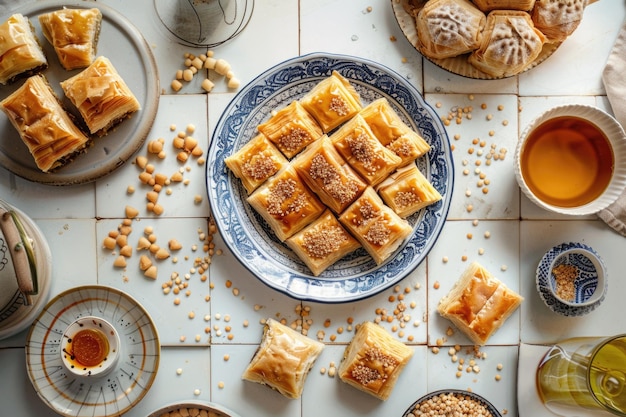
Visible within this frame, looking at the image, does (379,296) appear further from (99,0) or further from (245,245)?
(99,0)

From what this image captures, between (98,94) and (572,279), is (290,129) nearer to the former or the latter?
(98,94)

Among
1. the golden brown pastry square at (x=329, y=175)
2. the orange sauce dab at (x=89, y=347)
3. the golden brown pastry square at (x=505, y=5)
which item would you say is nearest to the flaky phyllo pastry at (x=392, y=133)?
the golden brown pastry square at (x=329, y=175)

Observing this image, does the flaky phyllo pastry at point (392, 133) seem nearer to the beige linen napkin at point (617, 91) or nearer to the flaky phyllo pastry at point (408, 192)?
the flaky phyllo pastry at point (408, 192)

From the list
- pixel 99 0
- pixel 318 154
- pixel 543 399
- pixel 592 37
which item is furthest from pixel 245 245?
pixel 592 37

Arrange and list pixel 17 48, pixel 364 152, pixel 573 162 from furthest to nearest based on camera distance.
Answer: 1. pixel 573 162
2. pixel 364 152
3. pixel 17 48

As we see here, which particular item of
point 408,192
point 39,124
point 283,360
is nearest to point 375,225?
point 408,192

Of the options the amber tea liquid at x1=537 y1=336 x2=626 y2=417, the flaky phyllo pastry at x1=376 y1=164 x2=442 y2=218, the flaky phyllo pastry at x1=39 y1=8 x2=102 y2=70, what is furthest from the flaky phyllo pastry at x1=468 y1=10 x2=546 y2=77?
the flaky phyllo pastry at x1=39 y1=8 x2=102 y2=70
